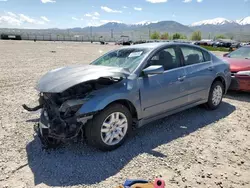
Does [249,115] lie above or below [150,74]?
below

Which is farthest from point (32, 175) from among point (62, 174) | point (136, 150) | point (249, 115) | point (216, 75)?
point (249, 115)

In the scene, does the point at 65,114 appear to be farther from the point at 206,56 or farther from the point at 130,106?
the point at 206,56

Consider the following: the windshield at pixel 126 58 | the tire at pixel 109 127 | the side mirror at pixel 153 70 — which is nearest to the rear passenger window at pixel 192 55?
the windshield at pixel 126 58

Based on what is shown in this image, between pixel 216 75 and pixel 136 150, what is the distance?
9.32 ft

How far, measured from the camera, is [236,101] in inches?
253

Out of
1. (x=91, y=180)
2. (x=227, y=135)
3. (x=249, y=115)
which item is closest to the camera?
(x=91, y=180)

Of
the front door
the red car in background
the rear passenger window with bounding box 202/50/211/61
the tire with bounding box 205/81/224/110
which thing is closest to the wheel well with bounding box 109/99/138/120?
the front door

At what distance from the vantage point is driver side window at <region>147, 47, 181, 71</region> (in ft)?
14.0

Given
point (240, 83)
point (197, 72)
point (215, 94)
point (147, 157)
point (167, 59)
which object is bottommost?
point (147, 157)

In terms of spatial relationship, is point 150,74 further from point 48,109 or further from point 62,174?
point 62,174

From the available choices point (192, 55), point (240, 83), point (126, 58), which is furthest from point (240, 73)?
point (126, 58)

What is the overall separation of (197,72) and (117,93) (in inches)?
83.8

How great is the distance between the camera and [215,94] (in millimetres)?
5492

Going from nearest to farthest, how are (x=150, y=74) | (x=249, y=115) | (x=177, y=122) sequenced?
(x=150, y=74) → (x=177, y=122) → (x=249, y=115)
